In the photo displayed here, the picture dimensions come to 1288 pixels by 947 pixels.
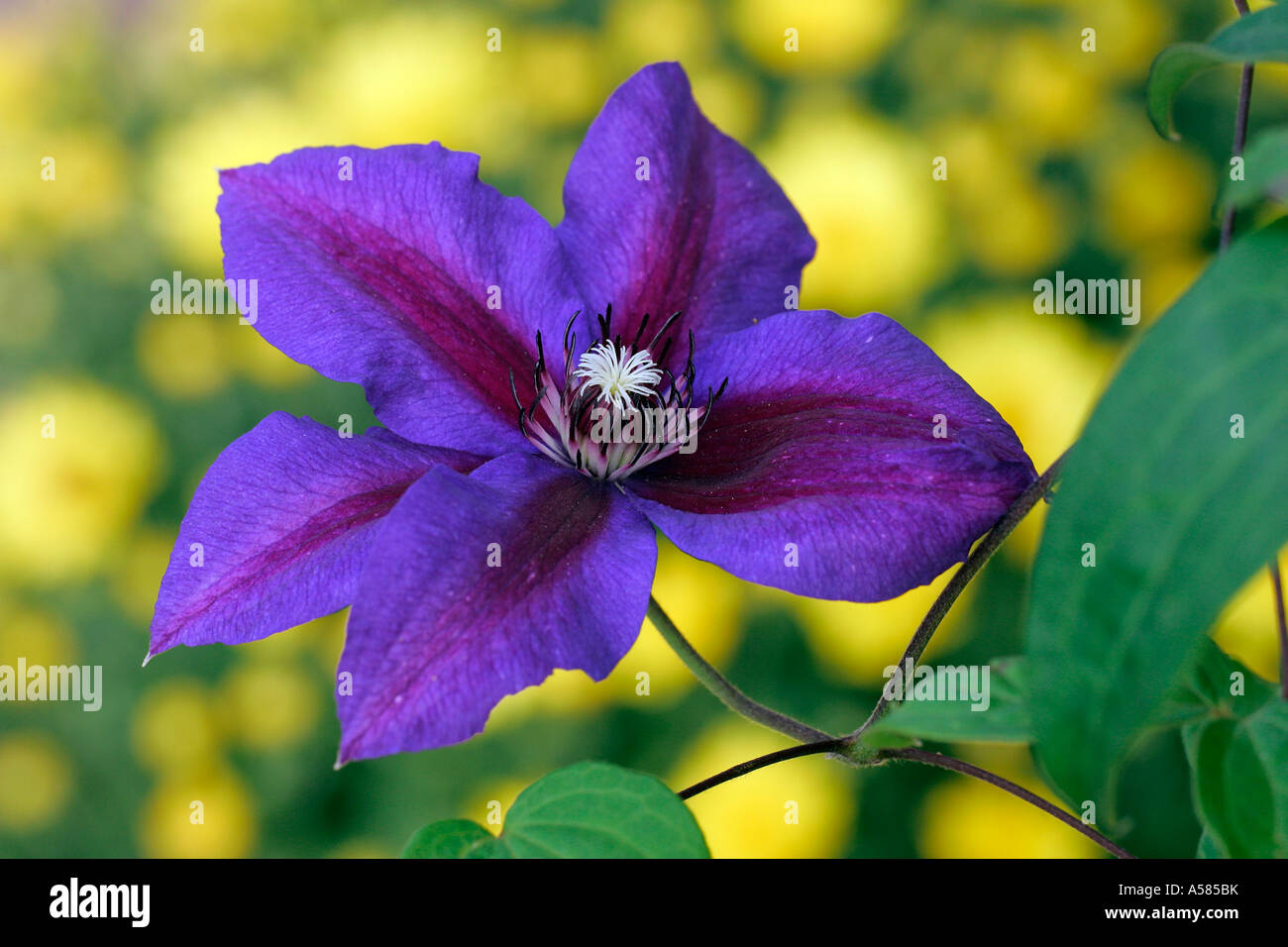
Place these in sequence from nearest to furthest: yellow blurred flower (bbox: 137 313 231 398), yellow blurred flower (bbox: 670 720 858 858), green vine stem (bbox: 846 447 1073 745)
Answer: green vine stem (bbox: 846 447 1073 745), yellow blurred flower (bbox: 670 720 858 858), yellow blurred flower (bbox: 137 313 231 398)

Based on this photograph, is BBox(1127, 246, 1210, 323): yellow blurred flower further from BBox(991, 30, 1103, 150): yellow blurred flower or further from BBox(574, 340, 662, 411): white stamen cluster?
BBox(574, 340, 662, 411): white stamen cluster

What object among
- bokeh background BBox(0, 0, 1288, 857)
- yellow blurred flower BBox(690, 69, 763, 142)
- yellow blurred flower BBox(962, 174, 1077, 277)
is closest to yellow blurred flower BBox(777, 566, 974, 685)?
bokeh background BBox(0, 0, 1288, 857)

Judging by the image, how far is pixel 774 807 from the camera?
39.3 inches

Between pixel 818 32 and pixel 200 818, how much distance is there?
952 mm

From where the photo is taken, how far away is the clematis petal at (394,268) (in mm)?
469

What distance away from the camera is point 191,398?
1.10 meters

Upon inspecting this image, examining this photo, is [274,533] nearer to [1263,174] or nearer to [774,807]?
[1263,174]

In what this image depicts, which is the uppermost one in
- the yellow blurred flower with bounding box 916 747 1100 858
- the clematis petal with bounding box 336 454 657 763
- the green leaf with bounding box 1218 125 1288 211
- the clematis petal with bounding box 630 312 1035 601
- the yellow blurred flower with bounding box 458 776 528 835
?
the green leaf with bounding box 1218 125 1288 211

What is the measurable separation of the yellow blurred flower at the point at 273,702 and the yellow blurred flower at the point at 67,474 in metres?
0.18

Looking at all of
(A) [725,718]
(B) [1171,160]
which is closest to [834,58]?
(B) [1171,160]

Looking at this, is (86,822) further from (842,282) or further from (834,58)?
(834,58)

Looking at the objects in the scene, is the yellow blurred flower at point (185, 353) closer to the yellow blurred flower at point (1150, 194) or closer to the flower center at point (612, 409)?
the flower center at point (612, 409)

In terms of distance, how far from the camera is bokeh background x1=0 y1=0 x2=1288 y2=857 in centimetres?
105

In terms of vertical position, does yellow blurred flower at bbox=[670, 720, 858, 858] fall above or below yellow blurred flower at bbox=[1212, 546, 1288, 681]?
below
